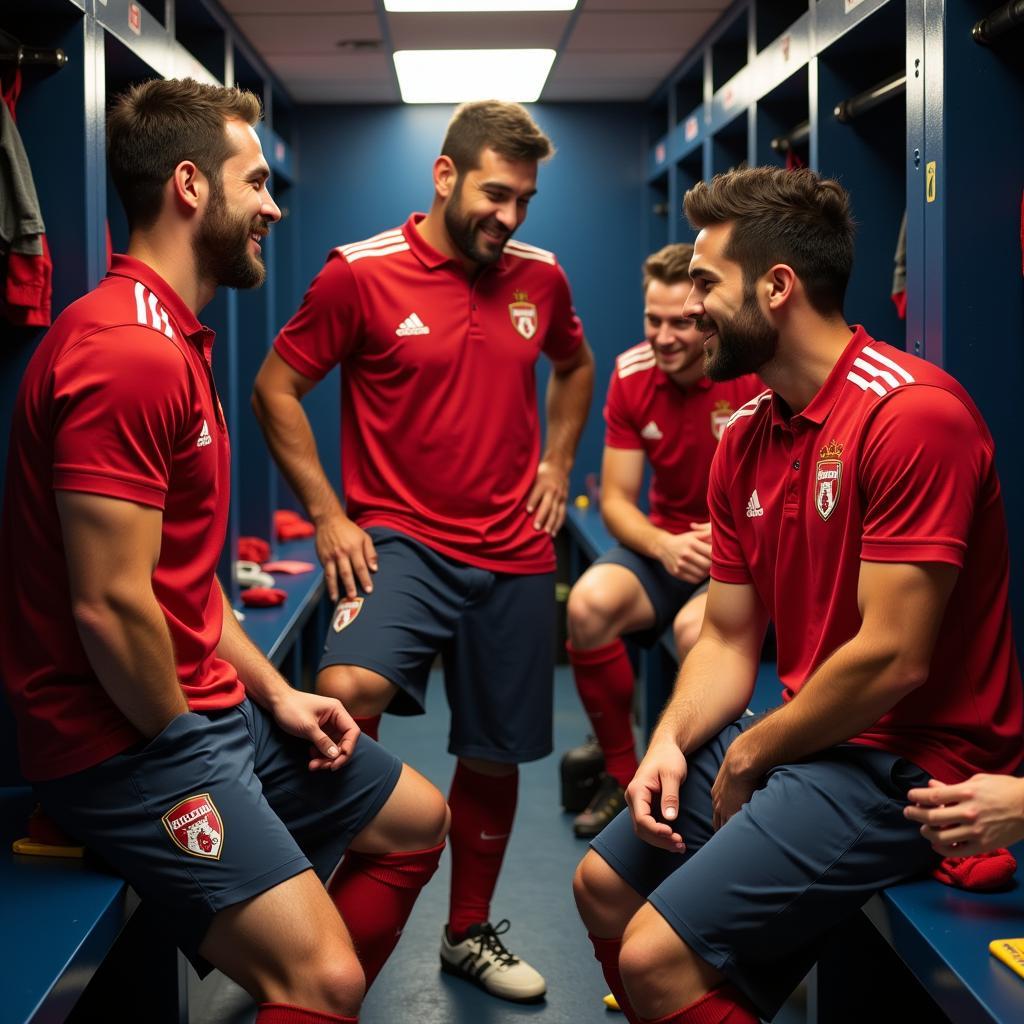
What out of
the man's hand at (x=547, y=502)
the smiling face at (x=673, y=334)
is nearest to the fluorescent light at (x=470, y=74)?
the smiling face at (x=673, y=334)

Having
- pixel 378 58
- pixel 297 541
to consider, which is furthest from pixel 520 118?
pixel 297 541

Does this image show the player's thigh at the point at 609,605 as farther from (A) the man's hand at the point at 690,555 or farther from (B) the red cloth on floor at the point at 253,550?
(B) the red cloth on floor at the point at 253,550

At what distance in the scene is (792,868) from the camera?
5.39 ft

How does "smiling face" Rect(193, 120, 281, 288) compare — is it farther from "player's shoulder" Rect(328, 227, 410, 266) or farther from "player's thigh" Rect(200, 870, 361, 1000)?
"player's thigh" Rect(200, 870, 361, 1000)

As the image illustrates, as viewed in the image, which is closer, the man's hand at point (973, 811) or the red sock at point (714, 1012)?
the man's hand at point (973, 811)

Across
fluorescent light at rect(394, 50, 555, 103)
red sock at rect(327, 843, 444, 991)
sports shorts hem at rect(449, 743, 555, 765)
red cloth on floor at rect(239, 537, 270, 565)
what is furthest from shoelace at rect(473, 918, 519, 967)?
fluorescent light at rect(394, 50, 555, 103)

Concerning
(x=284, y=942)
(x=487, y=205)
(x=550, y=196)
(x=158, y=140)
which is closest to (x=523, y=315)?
(x=487, y=205)

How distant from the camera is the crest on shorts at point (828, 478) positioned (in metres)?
1.76

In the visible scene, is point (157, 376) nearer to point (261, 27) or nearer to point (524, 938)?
point (524, 938)

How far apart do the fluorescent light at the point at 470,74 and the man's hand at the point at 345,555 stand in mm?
2707

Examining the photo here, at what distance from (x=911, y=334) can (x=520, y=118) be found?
90 centimetres

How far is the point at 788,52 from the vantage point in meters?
3.40

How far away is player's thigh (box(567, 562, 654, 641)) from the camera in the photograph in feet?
10.6

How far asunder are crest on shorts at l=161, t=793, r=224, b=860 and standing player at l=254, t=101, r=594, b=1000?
3.08 feet
